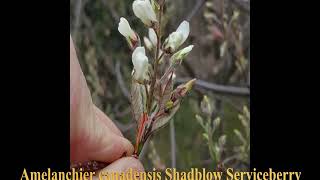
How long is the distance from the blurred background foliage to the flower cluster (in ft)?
0.63

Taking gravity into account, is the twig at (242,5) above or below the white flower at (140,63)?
above

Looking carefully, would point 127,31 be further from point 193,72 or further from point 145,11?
point 193,72

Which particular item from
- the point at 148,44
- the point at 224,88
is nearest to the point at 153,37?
the point at 148,44

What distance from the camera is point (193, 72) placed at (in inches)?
47.3

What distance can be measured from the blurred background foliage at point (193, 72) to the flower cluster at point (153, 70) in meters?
0.19

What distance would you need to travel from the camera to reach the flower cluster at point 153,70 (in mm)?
779

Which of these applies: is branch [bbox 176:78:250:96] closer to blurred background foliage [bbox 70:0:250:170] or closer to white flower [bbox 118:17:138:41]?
blurred background foliage [bbox 70:0:250:170]

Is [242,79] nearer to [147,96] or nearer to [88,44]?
[88,44]

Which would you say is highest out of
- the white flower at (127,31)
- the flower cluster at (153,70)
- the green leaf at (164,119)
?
the white flower at (127,31)

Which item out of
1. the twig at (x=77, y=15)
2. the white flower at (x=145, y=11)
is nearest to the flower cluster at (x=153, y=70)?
the white flower at (x=145, y=11)

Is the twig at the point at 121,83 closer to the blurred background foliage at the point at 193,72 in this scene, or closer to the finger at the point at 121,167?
the blurred background foliage at the point at 193,72

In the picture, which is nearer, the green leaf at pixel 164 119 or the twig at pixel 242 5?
the green leaf at pixel 164 119

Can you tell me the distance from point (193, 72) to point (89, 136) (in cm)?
44
